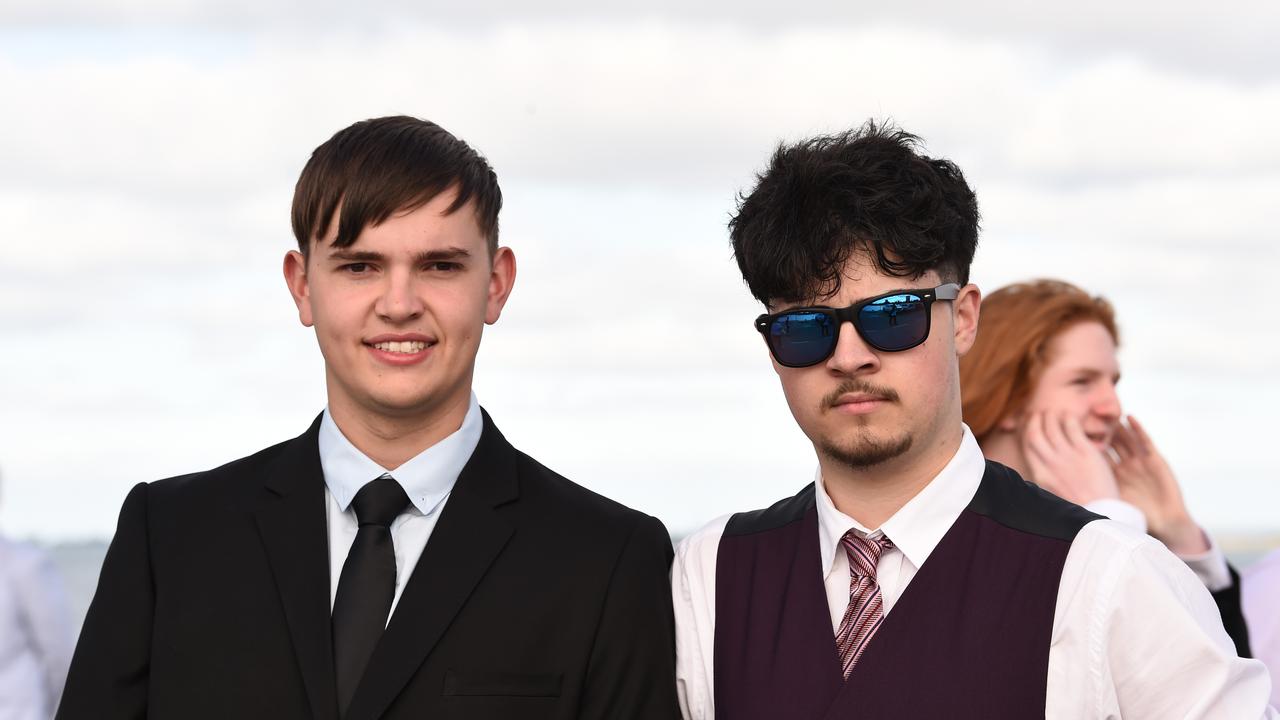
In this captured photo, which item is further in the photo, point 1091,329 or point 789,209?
point 1091,329

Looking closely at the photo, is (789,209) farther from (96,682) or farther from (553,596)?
(96,682)

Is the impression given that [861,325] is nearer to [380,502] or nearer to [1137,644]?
[1137,644]

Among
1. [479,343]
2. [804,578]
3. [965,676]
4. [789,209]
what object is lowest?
[965,676]

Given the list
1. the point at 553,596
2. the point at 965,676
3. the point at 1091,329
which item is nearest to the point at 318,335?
the point at 553,596

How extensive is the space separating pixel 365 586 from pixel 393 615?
102 millimetres

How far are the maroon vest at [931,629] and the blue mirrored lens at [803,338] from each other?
44cm

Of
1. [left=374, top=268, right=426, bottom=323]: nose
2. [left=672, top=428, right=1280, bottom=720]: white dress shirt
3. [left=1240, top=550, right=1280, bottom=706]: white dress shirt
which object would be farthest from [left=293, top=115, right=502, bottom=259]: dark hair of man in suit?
[left=1240, top=550, right=1280, bottom=706]: white dress shirt

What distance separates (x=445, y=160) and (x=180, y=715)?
1.48 metres

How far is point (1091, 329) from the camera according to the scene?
20.0ft

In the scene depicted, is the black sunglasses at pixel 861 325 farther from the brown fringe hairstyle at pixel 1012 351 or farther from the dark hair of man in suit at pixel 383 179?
the brown fringe hairstyle at pixel 1012 351

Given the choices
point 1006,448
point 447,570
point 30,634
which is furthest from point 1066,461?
point 30,634

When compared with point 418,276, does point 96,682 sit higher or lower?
lower

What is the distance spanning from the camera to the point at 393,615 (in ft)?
11.4

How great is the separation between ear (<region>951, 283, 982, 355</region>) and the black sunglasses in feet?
0.68
